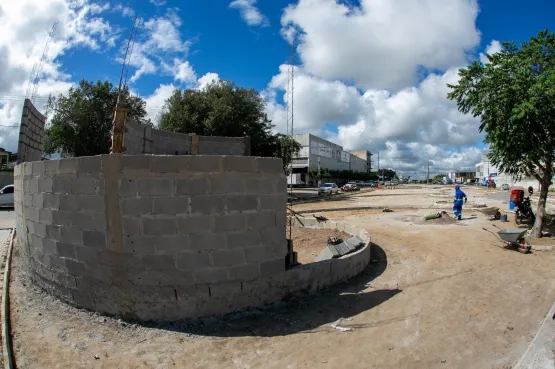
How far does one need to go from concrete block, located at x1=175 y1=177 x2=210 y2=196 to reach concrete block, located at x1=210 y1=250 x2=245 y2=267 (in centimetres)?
85

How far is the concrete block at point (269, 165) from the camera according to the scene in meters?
5.20

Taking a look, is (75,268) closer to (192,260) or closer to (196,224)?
(192,260)

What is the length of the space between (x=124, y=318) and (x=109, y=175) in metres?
1.93

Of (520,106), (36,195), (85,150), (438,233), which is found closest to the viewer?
(36,195)

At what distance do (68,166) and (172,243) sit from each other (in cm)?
197

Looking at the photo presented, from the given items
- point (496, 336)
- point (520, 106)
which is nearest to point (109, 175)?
point (496, 336)

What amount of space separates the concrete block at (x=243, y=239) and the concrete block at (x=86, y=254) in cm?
182

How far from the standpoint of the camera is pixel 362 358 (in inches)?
153

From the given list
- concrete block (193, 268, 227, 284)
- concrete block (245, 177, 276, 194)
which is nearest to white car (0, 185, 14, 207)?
concrete block (193, 268, 227, 284)

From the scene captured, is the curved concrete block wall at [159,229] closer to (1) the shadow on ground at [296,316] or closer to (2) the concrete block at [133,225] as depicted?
(2) the concrete block at [133,225]

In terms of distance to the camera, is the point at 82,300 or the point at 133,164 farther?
the point at 82,300

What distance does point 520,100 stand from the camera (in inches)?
392

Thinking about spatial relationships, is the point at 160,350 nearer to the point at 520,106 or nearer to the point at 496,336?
the point at 496,336

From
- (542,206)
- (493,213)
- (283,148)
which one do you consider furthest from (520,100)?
(283,148)
